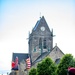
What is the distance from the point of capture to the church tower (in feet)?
298

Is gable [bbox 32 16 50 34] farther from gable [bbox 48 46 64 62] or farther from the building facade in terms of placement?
gable [bbox 48 46 64 62]

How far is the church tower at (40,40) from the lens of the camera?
90938 millimetres

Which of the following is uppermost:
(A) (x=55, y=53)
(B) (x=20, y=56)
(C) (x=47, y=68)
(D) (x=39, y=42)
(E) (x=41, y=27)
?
(E) (x=41, y=27)

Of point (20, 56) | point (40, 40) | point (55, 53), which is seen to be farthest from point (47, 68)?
point (20, 56)

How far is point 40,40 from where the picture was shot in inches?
3585

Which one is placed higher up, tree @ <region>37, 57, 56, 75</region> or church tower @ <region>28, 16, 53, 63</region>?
church tower @ <region>28, 16, 53, 63</region>

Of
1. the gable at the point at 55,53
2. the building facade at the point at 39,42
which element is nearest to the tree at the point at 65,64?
the gable at the point at 55,53

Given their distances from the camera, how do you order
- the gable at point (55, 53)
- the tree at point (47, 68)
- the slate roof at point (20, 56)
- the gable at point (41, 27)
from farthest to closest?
the slate roof at point (20, 56) < the gable at point (41, 27) < the gable at point (55, 53) < the tree at point (47, 68)

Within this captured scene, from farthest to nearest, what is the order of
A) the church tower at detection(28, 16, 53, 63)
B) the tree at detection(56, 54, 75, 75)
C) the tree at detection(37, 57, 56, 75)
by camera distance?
the church tower at detection(28, 16, 53, 63) → the tree at detection(37, 57, 56, 75) → the tree at detection(56, 54, 75, 75)

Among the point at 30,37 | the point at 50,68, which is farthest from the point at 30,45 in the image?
the point at 50,68

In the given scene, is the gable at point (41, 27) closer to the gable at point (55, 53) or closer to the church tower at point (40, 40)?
the church tower at point (40, 40)

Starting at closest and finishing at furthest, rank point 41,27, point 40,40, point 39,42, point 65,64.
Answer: point 65,64 → point 39,42 → point 40,40 → point 41,27

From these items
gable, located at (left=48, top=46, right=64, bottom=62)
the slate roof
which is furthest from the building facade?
gable, located at (left=48, top=46, right=64, bottom=62)

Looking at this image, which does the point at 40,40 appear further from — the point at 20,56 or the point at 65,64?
the point at 65,64
